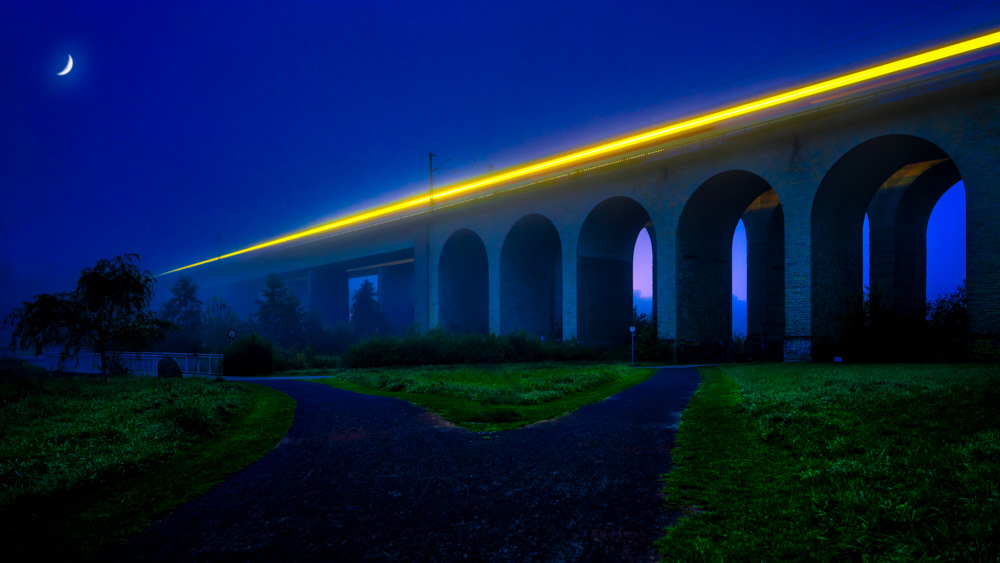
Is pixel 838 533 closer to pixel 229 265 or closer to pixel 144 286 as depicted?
pixel 144 286

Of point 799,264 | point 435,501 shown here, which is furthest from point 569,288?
point 435,501

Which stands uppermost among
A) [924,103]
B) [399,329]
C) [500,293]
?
[924,103]

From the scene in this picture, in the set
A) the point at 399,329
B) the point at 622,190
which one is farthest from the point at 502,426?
the point at 399,329

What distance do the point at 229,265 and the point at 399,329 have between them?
37.4m

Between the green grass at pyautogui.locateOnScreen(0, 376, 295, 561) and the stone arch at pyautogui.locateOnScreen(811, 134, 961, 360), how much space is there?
30.9 metres

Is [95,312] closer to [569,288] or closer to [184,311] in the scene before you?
[569,288]

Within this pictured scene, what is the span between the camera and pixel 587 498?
22.0 ft

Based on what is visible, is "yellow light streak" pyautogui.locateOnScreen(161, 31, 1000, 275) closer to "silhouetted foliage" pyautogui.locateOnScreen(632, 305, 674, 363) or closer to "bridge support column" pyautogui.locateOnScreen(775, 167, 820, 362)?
"bridge support column" pyautogui.locateOnScreen(775, 167, 820, 362)

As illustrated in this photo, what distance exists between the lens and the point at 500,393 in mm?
17672

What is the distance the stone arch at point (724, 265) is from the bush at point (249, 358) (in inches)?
1087

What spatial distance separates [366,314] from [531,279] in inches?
1440

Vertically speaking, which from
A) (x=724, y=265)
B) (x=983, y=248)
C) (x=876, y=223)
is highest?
(x=876, y=223)

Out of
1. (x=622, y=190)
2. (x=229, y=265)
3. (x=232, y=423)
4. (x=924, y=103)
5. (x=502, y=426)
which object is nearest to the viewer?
(x=502, y=426)

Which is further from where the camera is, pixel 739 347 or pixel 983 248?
pixel 739 347
